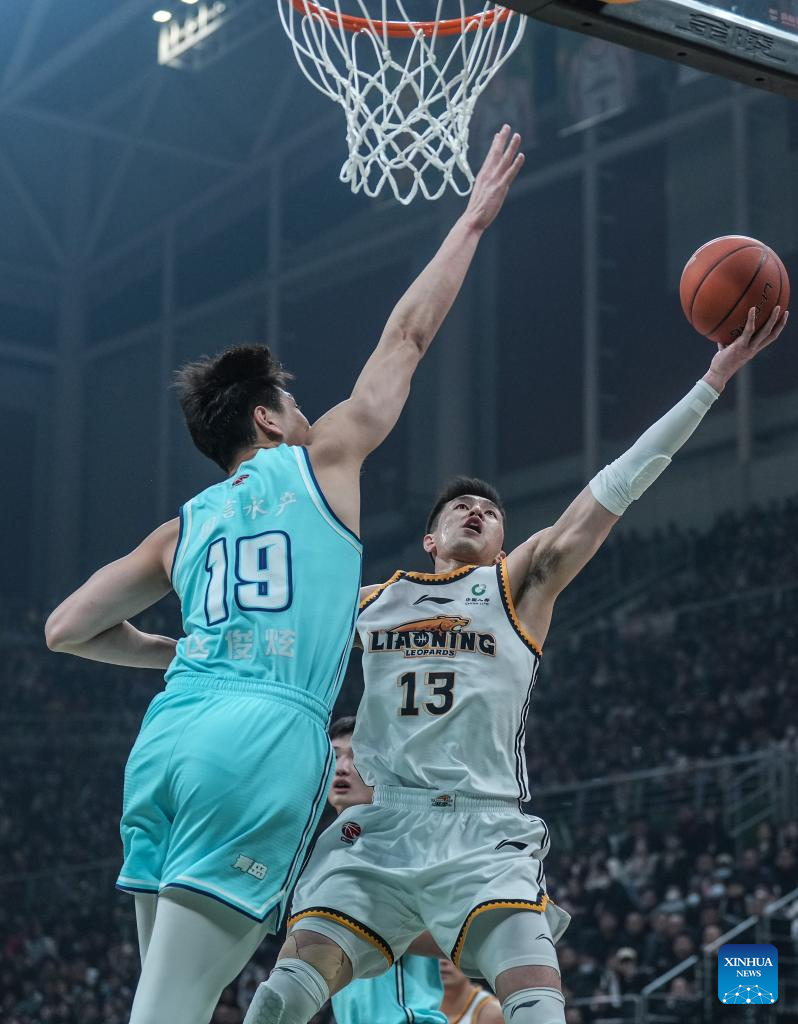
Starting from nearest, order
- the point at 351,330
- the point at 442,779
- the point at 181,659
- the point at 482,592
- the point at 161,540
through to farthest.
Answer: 1. the point at 181,659
2. the point at 161,540
3. the point at 442,779
4. the point at 482,592
5. the point at 351,330

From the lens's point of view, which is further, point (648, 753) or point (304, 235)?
point (304, 235)

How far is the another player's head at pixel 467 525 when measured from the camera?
14.7 ft

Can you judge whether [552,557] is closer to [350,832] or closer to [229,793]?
[350,832]

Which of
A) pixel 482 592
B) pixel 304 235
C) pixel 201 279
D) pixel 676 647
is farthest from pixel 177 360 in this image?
pixel 482 592

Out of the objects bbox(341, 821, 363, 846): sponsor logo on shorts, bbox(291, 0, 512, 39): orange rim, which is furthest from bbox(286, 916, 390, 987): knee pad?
bbox(291, 0, 512, 39): orange rim

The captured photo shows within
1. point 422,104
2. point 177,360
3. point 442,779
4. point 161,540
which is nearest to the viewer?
point 161,540

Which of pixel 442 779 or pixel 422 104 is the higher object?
pixel 422 104

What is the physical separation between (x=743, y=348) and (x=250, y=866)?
240 cm

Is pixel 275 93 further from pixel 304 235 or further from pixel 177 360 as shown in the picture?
pixel 177 360

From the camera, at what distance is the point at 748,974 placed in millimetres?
10820

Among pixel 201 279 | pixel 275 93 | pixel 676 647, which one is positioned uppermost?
pixel 275 93

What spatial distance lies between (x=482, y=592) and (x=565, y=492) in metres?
15.3

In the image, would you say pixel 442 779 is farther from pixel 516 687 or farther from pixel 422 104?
pixel 422 104

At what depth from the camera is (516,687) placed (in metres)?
4.10
